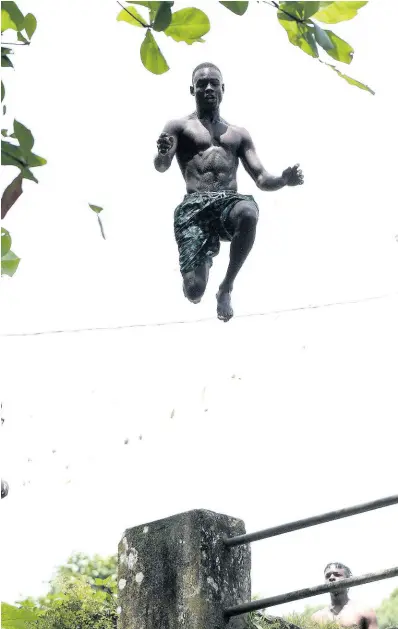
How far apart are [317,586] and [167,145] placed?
2.85m

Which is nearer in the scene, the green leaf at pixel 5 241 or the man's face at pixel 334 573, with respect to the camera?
the green leaf at pixel 5 241

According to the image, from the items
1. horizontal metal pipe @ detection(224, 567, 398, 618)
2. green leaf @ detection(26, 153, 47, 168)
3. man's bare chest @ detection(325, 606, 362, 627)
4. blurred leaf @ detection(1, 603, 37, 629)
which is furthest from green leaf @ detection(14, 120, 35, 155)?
man's bare chest @ detection(325, 606, 362, 627)

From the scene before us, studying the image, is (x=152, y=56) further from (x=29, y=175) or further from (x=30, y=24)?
(x=29, y=175)

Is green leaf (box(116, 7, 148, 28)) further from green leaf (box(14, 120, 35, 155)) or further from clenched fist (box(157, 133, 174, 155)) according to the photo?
clenched fist (box(157, 133, 174, 155))

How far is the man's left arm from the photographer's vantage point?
604 centimetres

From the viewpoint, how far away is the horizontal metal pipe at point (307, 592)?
3.50m

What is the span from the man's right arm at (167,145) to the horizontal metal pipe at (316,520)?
8.03ft

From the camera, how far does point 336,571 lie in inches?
265

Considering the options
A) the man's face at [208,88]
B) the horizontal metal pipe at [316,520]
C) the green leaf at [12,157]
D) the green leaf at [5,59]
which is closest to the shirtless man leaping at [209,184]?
the man's face at [208,88]

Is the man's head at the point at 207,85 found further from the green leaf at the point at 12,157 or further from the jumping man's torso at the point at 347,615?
the green leaf at the point at 12,157

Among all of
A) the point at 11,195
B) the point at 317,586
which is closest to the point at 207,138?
the point at 317,586

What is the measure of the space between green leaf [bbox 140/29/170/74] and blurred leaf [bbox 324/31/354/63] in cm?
35

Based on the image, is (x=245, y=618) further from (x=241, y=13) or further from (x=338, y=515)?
(x=241, y=13)

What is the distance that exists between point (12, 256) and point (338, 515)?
6.81 feet
